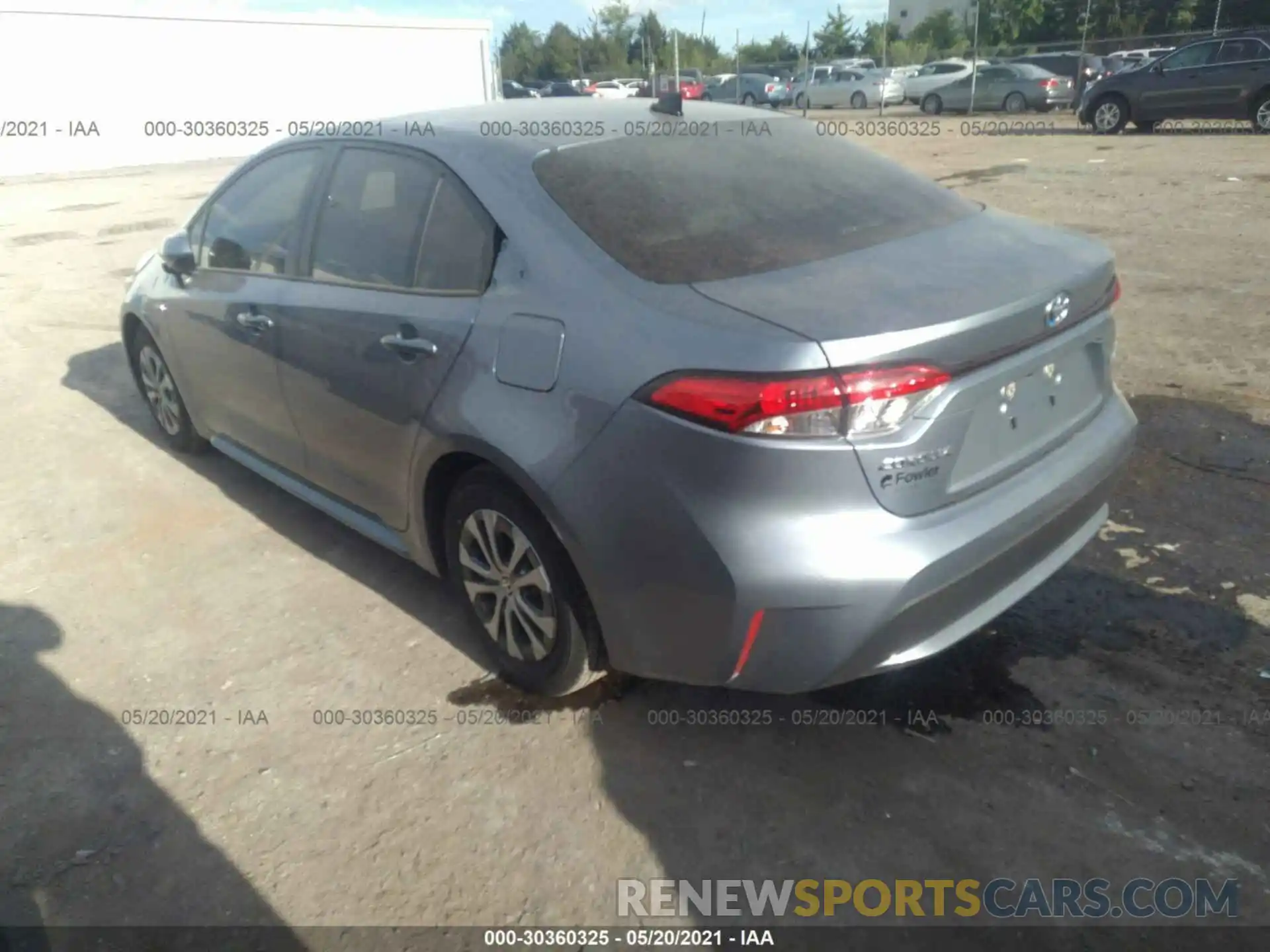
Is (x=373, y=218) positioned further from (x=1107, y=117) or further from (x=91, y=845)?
(x=1107, y=117)

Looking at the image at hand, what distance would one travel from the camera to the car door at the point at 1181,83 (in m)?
17.2

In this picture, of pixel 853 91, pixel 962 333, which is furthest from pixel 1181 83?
pixel 853 91

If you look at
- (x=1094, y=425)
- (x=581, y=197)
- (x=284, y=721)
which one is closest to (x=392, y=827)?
(x=284, y=721)

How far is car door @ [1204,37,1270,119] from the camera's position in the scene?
16.6 meters

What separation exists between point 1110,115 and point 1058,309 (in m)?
18.9

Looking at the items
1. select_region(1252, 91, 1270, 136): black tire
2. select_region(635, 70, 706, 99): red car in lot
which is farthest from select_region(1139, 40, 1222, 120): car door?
select_region(635, 70, 706, 99): red car in lot

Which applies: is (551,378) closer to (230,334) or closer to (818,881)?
(818,881)

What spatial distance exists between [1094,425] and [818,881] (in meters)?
1.51

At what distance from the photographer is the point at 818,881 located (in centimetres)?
246

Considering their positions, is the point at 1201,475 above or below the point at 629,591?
below

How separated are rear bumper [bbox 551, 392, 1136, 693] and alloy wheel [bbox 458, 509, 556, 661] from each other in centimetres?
29

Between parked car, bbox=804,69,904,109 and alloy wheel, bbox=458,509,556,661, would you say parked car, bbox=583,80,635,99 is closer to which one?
parked car, bbox=804,69,904,109

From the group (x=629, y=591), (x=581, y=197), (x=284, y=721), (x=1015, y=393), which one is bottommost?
(x=284, y=721)

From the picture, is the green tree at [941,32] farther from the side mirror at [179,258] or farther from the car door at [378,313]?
the car door at [378,313]
